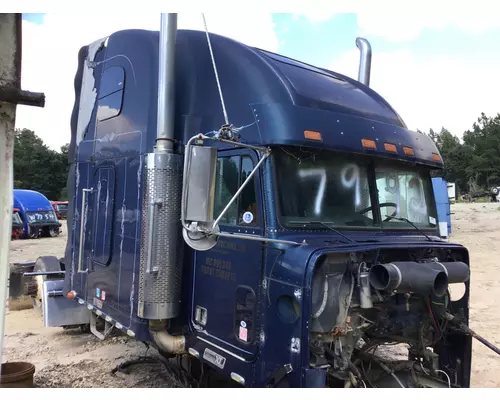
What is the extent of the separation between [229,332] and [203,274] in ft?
1.95

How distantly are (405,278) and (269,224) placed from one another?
1.05 m

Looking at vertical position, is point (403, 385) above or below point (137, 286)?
below

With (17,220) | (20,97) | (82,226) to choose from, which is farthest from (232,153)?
(17,220)

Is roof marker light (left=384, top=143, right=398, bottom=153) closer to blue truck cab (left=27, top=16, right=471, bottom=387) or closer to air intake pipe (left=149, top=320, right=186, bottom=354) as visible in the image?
blue truck cab (left=27, top=16, right=471, bottom=387)

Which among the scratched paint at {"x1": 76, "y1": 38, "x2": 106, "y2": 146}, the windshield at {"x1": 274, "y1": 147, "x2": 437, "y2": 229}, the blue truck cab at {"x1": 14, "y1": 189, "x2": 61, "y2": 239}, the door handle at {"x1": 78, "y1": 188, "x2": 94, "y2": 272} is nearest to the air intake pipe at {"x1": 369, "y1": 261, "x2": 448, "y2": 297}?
the windshield at {"x1": 274, "y1": 147, "x2": 437, "y2": 229}

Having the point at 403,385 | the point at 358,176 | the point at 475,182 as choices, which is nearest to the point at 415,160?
the point at 358,176

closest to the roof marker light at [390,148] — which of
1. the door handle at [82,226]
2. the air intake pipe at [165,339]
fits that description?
the air intake pipe at [165,339]

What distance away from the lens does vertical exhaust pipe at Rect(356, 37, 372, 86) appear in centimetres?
576

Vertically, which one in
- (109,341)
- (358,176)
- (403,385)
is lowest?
(109,341)

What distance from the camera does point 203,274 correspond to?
13.2 ft

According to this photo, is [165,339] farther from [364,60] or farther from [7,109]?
[364,60]

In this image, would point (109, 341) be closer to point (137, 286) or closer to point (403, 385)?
point (137, 286)

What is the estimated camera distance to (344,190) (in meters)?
3.86

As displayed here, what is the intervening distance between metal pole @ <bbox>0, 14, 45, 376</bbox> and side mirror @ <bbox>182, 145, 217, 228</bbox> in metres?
1.19
